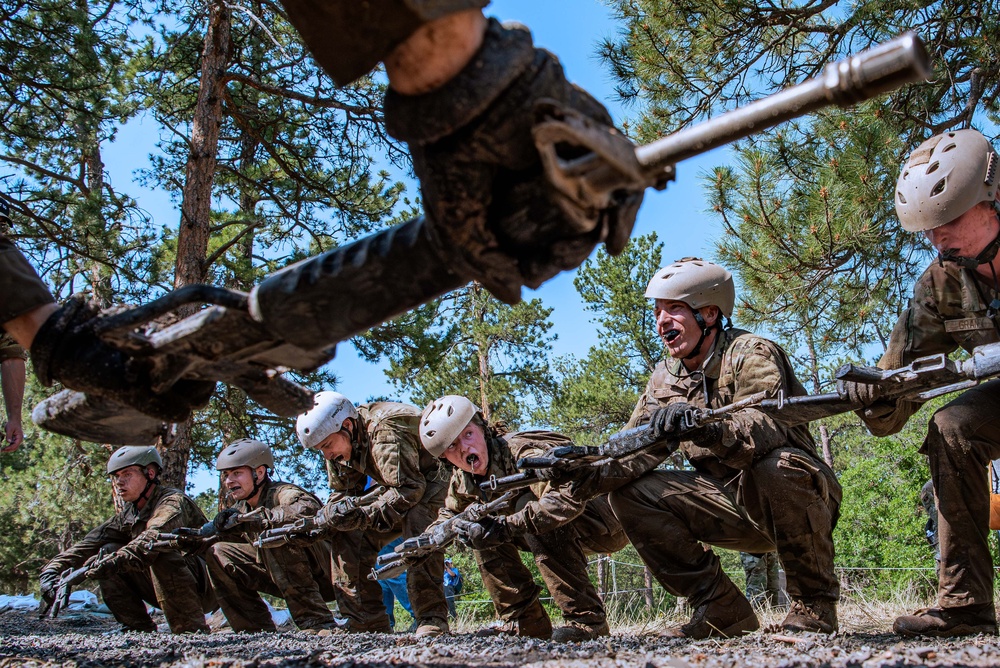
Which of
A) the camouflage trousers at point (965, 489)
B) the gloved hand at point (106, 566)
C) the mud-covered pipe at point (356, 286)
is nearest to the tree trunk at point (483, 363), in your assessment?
the gloved hand at point (106, 566)

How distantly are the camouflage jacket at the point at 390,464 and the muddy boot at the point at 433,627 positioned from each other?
2.60 feet

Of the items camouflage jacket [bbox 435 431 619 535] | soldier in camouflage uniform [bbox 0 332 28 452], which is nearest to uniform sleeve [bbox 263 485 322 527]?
camouflage jacket [bbox 435 431 619 535]

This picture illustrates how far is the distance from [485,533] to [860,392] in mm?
2622

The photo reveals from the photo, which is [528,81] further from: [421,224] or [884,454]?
[884,454]

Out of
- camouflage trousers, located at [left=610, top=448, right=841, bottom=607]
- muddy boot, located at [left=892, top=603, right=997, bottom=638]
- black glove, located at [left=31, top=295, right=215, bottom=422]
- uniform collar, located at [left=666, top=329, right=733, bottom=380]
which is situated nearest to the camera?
black glove, located at [left=31, top=295, right=215, bottom=422]

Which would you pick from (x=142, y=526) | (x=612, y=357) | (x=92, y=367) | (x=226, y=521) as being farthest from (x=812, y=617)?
Result: (x=612, y=357)

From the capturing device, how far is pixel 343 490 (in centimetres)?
734

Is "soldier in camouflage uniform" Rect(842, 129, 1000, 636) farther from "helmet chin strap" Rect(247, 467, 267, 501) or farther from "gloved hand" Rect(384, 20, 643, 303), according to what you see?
"helmet chin strap" Rect(247, 467, 267, 501)

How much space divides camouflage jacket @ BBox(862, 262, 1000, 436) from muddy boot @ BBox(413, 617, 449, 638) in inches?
132

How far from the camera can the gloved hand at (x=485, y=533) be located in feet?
18.2

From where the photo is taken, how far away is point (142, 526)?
312 inches

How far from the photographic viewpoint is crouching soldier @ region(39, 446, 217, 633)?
7.30m

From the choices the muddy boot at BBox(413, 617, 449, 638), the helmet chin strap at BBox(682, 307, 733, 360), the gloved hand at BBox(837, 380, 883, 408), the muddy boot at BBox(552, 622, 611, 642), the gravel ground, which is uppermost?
the helmet chin strap at BBox(682, 307, 733, 360)

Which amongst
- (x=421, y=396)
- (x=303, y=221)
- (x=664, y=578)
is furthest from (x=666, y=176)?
(x=421, y=396)
